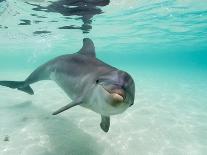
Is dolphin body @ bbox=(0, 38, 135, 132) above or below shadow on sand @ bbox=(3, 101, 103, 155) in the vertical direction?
above

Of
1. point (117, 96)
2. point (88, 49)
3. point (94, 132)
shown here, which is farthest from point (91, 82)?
point (94, 132)

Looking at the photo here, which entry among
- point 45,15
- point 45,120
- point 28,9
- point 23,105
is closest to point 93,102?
point 45,120

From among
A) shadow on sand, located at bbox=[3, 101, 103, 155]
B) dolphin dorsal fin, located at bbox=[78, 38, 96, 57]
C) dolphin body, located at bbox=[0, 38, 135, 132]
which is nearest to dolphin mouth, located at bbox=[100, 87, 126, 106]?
dolphin body, located at bbox=[0, 38, 135, 132]

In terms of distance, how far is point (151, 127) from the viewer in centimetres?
981

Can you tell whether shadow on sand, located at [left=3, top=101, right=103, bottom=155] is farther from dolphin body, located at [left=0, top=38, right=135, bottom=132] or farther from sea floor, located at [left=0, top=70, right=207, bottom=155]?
dolphin body, located at [left=0, top=38, right=135, bottom=132]

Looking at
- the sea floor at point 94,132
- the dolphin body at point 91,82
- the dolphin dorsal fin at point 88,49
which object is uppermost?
the dolphin dorsal fin at point 88,49

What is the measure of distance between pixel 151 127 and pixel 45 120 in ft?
14.6

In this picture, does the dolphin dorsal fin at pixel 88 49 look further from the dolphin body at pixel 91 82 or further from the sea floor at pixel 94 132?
the sea floor at pixel 94 132

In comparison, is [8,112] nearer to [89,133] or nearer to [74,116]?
[74,116]

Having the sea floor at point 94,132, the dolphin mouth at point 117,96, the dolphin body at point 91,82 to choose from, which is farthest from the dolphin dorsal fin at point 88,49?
the dolphin mouth at point 117,96

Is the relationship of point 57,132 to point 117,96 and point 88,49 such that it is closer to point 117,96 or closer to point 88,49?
point 88,49

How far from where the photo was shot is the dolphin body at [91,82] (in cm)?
408

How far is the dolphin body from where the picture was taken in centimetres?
408

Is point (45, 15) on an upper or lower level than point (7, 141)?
upper
